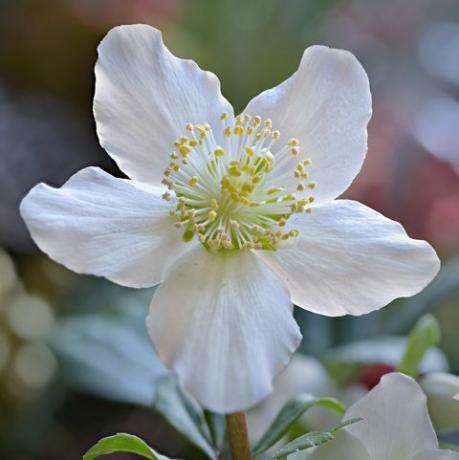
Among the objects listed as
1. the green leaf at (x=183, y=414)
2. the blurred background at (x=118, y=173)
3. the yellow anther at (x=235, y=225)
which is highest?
the yellow anther at (x=235, y=225)

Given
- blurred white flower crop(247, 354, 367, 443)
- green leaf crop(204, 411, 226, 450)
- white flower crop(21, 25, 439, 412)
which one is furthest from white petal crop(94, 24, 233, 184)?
blurred white flower crop(247, 354, 367, 443)

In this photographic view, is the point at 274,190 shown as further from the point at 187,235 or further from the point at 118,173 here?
the point at 118,173

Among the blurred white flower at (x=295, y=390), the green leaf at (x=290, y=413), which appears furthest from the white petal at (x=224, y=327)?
the blurred white flower at (x=295, y=390)

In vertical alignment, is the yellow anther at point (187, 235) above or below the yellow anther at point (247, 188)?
below

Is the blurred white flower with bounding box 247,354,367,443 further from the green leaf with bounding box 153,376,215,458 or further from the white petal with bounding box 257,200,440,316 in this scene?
the white petal with bounding box 257,200,440,316

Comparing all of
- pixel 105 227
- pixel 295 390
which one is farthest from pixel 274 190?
pixel 295 390

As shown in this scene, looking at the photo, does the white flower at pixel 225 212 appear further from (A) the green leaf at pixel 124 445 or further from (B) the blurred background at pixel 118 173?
(B) the blurred background at pixel 118 173
